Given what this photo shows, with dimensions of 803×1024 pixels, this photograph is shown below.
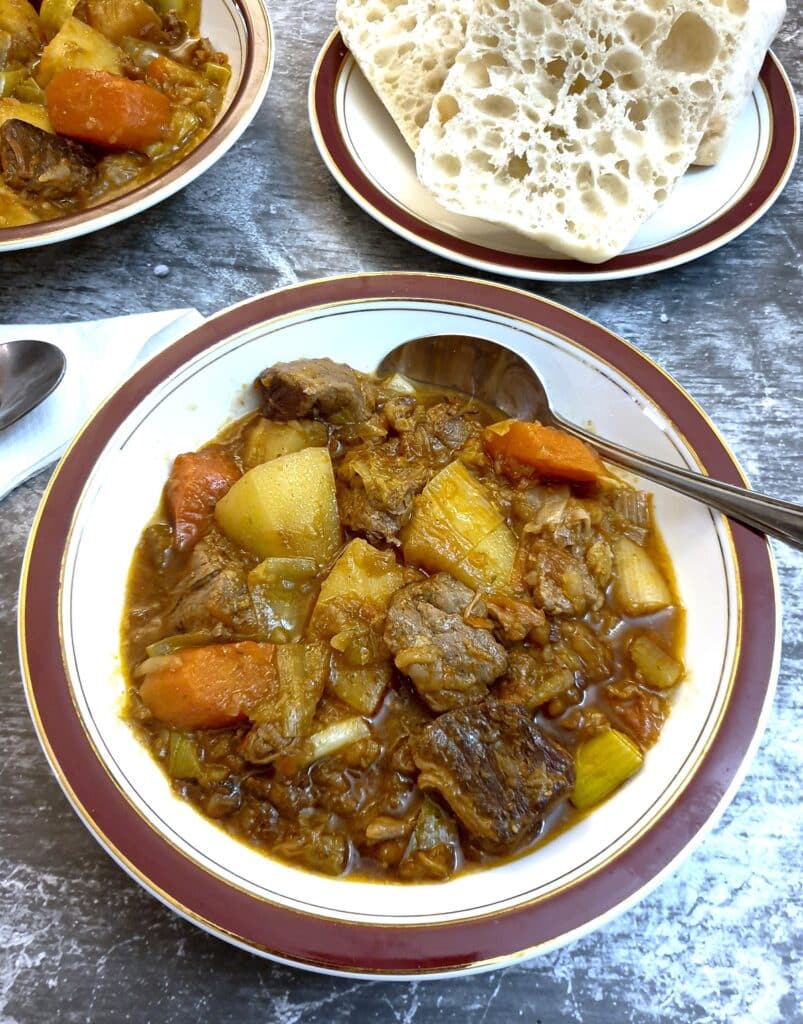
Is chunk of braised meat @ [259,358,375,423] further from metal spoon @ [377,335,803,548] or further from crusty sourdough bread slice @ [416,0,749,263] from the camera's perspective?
crusty sourdough bread slice @ [416,0,749,263]

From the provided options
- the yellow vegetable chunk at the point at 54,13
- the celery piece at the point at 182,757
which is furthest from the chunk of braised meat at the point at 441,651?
the yellow vegetable chunk at the point at 54,13

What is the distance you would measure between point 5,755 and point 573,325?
2047 millimetres

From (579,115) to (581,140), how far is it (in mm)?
118

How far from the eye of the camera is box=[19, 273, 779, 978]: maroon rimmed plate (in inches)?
61.7

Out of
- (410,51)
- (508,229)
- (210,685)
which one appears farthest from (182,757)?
(410,51)

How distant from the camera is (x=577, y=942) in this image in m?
1.89

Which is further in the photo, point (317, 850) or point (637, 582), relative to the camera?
point (637, 582)

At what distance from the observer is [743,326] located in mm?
2934

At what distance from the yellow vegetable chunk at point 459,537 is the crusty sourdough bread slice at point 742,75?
1.85 metres

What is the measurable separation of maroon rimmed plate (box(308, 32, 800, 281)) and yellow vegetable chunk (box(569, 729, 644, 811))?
1.67 meters

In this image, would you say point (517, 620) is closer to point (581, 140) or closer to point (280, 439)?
point (280, 439)

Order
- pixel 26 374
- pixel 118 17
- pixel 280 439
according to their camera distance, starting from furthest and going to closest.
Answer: pixel 118 17 → pixel 26 374 → pixel 280 439

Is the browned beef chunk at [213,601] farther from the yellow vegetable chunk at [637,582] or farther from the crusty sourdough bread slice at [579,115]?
the crusty sourdough bread slice at [579,115]

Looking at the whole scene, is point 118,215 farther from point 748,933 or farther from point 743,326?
point 748,933
